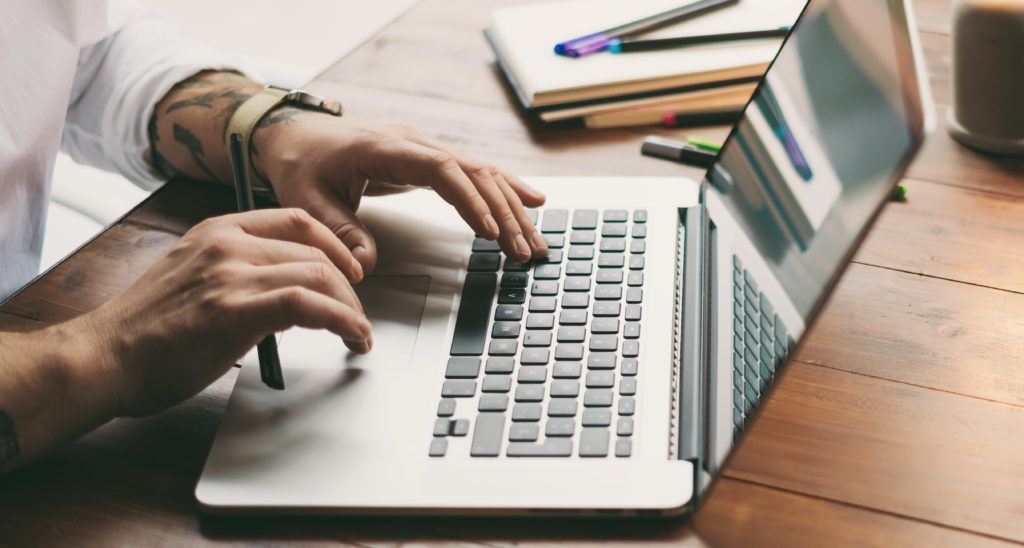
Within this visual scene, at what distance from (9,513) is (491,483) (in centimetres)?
29

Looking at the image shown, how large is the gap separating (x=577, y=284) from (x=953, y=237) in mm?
311

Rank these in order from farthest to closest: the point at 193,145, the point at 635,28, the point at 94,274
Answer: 1. the point at 635,28
2. the point at 193,145
3. the point at 94,274

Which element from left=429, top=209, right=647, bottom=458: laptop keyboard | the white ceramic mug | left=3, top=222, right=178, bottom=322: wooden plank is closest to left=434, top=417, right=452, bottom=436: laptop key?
left=429, top=209, right=647, bottom=458: laptop keyboard

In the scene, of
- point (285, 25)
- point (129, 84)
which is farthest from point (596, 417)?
point (285, 25)

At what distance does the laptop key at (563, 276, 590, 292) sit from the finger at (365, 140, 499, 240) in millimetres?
68

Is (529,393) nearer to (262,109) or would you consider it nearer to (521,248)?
(521,248)

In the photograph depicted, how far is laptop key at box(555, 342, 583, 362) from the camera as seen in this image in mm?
640

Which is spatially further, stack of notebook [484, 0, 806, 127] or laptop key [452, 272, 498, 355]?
stack of notebook [484, 0, 806, 127]

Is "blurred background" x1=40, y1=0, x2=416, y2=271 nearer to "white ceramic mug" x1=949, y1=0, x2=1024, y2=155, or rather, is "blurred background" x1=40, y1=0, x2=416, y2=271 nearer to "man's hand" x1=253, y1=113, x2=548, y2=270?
"man's hand" x1=253, y1=113, x2=548, y2=270

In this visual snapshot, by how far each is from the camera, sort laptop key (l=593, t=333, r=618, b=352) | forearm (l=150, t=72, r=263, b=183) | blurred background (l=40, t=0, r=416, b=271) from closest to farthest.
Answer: laptop key (l=593, t=333, r=618, b=352) → forearm (l=150, t=72, r=263, b=183) → blurred background (l=40, t=0, r=416, b=271)

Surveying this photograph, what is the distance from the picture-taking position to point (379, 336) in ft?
2.23

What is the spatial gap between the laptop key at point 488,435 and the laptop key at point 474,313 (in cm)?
7

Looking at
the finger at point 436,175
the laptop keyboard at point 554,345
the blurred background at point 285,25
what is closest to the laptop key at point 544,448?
the laptop keyboard at point 554,345

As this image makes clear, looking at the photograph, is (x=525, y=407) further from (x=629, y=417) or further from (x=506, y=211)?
(x=506, y=211)
